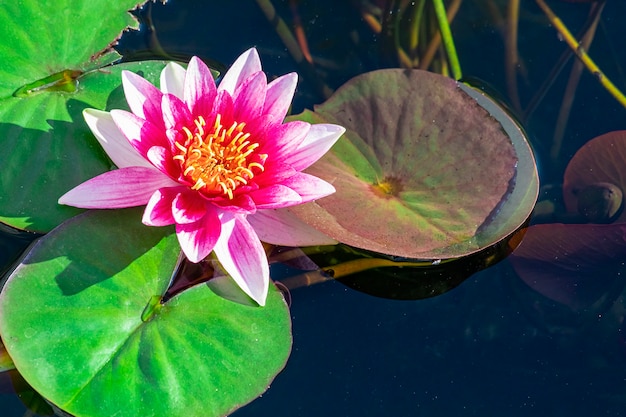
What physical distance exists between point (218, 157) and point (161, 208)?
243 mm

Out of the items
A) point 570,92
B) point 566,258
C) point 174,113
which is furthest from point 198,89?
point 570,92

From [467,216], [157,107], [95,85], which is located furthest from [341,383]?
[95,85]

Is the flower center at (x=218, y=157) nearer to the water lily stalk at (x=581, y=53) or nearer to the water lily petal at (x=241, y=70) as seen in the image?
the water lily petal at (x=241, y=70)

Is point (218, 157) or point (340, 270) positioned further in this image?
point (340, 270)

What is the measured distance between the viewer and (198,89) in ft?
6.56

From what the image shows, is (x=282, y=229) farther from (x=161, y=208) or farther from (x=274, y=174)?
(x=161, y=208)

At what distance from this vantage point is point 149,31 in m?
2.87

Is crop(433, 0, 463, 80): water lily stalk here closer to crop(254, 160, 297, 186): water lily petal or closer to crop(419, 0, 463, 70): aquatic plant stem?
crop(419, 0, 463, 70): aquatic plant stem

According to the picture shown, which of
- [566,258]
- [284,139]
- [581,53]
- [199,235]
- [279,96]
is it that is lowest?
[566,258]

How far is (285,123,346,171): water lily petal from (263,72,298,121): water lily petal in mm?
120

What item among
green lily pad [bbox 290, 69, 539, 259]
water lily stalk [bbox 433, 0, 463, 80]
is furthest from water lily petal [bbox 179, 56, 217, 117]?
Result: water lily stalk [bbox 433, 0, 463, 80]

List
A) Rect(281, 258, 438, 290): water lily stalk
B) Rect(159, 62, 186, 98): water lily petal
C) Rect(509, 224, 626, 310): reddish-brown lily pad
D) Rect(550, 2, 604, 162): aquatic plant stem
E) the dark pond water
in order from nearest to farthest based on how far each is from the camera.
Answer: Rect(159, 62, 186, 98): water lily petal, the dark pond water, Rect(281, 258, 438, 290): water lily stalk, Rect(509, 224, 626, 310): reddish-brown lily pad, Rect(550, 2, 604, 162): aquatic plant stem

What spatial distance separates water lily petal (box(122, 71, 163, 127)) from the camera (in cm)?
195

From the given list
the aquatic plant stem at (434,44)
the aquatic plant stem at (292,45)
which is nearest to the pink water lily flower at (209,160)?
the aquatic plant stem at (292,45)
